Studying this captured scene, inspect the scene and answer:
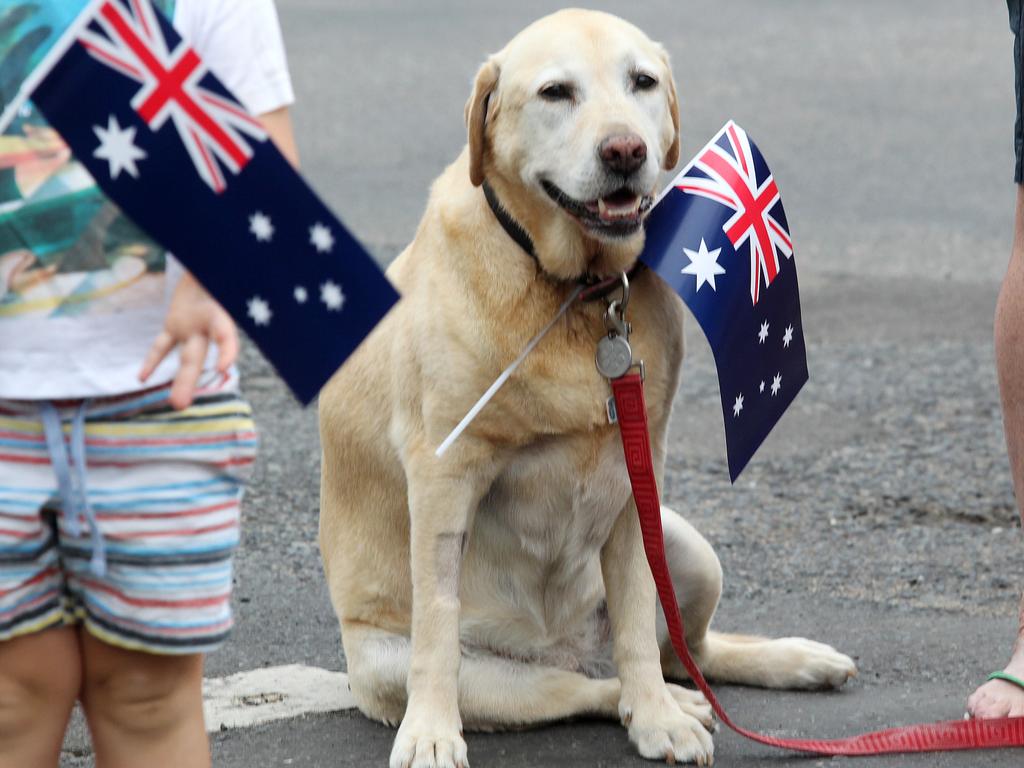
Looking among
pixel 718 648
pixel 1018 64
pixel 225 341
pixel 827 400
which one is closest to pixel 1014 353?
pixel 1018 64

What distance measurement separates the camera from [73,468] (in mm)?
2221

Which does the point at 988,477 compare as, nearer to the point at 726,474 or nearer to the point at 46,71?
the point at 726,474

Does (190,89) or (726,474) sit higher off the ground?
(190,89)

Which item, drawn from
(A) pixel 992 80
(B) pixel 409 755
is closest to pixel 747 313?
(B) pixel 409 755

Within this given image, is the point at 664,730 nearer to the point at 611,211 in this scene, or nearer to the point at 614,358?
the point at 614,358

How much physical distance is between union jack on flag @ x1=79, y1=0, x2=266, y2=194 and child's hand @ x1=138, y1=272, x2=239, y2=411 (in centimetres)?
18

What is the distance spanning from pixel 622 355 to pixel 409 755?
0.88m

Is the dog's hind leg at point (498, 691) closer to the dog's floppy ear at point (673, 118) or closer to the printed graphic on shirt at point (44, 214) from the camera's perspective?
the dog's floppy ear at point (673, 118)

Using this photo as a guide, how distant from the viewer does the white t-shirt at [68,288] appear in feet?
7.23

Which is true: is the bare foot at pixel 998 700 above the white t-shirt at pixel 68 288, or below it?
below

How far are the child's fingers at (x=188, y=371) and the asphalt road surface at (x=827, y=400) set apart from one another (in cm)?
135

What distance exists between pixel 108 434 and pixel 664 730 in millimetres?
1498

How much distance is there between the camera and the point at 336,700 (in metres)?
3.71

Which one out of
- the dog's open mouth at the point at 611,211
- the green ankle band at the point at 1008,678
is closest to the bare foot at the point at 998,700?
the green ankle band at the point at 1008,678
